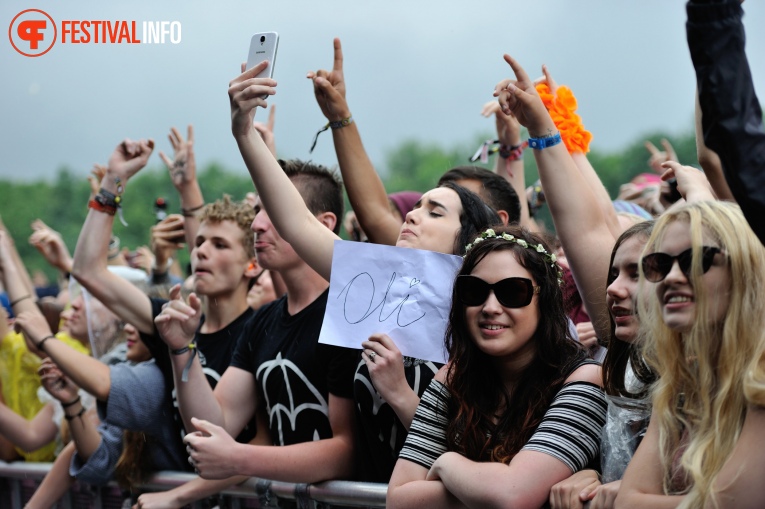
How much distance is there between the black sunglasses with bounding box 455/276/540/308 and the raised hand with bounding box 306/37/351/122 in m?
1.40

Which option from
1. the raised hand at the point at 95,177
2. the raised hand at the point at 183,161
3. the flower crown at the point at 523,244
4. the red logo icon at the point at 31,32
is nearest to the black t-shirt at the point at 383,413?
the flower crown at the point at 523,244

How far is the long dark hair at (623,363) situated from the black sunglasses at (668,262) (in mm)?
358

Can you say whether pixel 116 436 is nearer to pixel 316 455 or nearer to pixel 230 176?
pixel 316 455

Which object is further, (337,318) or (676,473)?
(337,318)

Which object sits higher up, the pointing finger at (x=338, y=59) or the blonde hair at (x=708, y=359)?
the pointing finger at (x=338, y=59)

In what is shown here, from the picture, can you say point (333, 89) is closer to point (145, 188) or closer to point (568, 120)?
point (568, 120)

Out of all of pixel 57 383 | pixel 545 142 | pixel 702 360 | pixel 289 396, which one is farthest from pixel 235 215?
pixel 702 360

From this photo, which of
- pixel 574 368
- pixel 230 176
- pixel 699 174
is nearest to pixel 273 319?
pixel 574 368

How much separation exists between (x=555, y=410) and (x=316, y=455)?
1178 millimetres

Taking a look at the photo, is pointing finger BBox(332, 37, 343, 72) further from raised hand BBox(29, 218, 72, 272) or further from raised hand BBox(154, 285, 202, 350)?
raised hand BBox(29, 218, 72, 272)

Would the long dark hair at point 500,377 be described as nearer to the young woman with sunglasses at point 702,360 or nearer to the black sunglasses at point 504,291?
the black sunglasses at point 504,291

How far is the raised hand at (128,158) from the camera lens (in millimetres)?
4906

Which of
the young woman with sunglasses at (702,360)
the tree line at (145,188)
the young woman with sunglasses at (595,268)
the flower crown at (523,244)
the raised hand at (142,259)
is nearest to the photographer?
the young woman with sunglasses at (702,360)

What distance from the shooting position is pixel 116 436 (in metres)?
4.89
